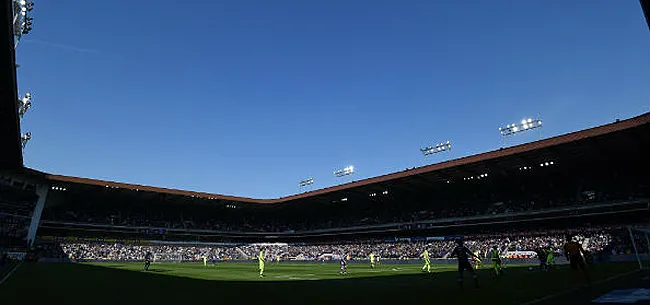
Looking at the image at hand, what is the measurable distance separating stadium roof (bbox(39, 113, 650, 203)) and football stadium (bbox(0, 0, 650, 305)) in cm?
21

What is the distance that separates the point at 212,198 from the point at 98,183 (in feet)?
66.0

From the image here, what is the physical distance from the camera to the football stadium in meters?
31.8

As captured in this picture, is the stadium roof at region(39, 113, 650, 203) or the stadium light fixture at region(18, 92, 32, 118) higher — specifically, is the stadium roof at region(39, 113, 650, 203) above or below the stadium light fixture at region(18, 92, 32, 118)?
below

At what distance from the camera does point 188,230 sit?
261ft

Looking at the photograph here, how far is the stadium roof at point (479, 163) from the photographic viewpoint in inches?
1524

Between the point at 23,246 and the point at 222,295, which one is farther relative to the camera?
the point at 23,246

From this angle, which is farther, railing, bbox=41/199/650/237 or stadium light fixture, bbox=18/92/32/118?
railing, bbox=41/199/650/237

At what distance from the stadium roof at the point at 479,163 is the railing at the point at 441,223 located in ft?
22.8

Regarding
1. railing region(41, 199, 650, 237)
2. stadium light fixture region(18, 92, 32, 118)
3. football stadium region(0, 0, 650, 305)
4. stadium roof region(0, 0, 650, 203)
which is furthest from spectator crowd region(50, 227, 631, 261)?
stadium light fixture region(18, 92, 32, 118)

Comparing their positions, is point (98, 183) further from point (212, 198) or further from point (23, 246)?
point (212, 198)

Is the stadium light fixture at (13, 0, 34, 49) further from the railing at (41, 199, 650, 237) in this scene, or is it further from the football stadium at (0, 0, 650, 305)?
the railing at (41, 199, 650, 237)

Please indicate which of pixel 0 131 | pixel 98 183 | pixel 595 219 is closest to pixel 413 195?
pixel 595 219

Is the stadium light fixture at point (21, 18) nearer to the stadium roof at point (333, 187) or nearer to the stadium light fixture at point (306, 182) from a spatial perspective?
the stadium roof at point (333, 187)

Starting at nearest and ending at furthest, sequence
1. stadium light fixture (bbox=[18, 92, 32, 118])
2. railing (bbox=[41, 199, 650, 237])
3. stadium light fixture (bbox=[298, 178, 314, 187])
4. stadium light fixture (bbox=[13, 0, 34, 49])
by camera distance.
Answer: stadium light fixture (bbox=[13, 0, 34, 49])
stadium light fixture (bbox=[18, 92, 32, 118])
railing (bbox=[41, 199, 650, 237])
stadium light fixture (bbox=[298, 178, 314, 187])
